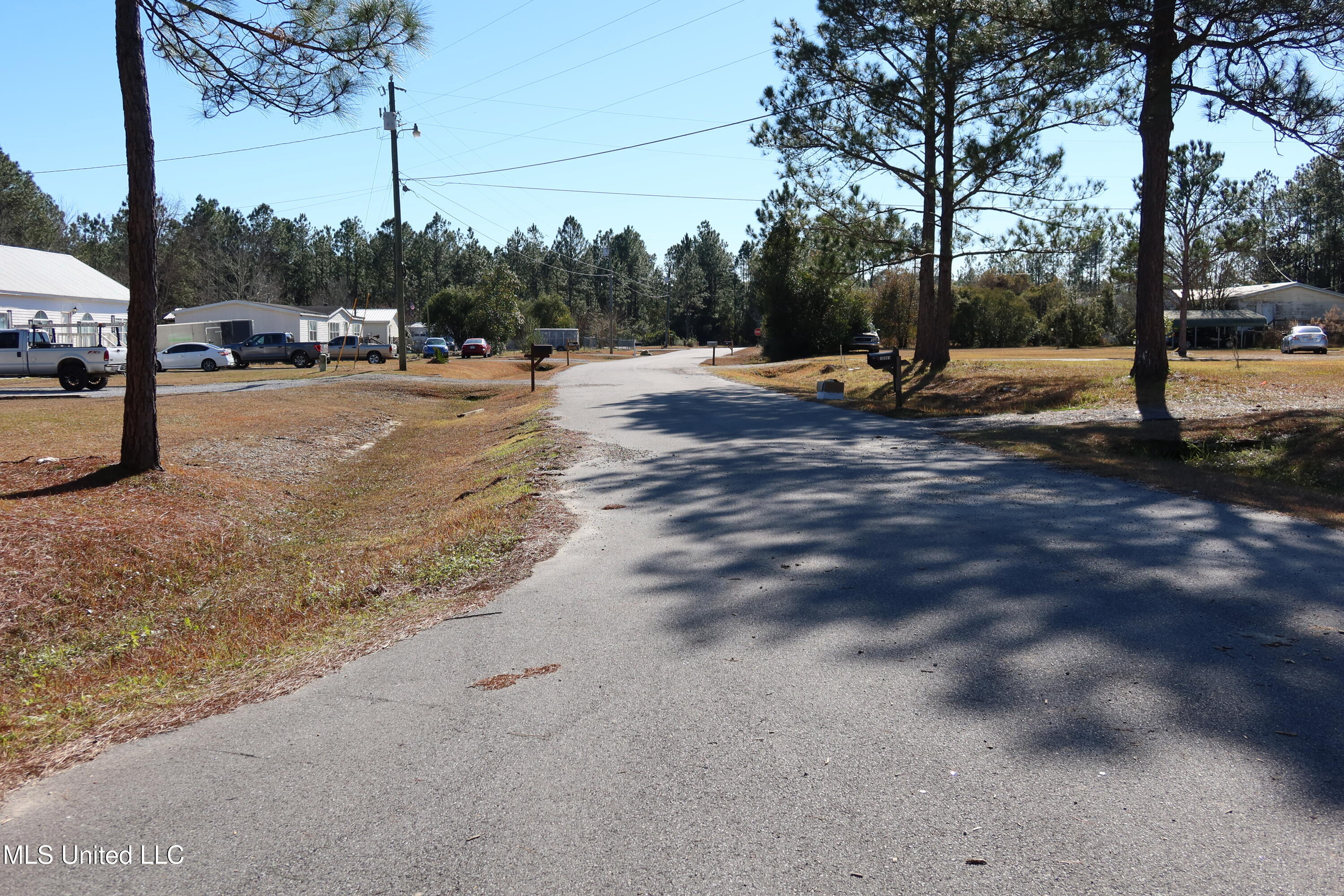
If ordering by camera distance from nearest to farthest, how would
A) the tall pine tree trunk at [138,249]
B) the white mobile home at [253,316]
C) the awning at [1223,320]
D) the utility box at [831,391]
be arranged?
the tall pine tree trunk at [138,249], the utility box at [831,391], the white mobile home at [253,316], the awning at [1223,320]

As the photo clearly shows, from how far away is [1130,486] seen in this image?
10258 mm

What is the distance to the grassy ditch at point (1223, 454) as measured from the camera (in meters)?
9.95

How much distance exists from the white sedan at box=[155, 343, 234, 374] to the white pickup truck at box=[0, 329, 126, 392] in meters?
15.6

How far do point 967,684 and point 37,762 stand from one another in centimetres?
464

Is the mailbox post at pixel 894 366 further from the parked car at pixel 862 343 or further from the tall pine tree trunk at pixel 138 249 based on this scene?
the parked car at pixel 862 343

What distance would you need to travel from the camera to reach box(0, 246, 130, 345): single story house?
41.4m

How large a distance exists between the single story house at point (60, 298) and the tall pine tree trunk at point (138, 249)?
34954mm

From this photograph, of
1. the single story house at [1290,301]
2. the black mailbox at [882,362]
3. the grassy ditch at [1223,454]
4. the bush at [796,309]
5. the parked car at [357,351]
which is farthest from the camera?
the single story house at [1290,301]

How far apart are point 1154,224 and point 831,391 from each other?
867 cm

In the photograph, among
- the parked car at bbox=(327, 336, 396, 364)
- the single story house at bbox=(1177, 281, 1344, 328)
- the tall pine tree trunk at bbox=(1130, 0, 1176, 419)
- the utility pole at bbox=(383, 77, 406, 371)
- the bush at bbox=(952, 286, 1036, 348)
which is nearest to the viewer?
the tall pine tree trunk at bbox=(1130, 0, 1176, 419)

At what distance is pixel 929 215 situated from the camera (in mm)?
27250

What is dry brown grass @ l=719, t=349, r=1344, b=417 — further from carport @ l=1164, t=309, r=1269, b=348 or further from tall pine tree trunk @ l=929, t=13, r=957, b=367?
carport @ l=1164, t=309, r=1269, b=348

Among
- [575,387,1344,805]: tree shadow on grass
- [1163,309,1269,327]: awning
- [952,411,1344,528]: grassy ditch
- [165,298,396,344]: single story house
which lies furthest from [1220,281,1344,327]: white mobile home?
[575,387,1344,805]: tree shadow on grass

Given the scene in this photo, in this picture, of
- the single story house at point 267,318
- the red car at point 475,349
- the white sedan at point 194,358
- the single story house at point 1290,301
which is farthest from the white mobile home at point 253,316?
the single story house at point 1290,301
